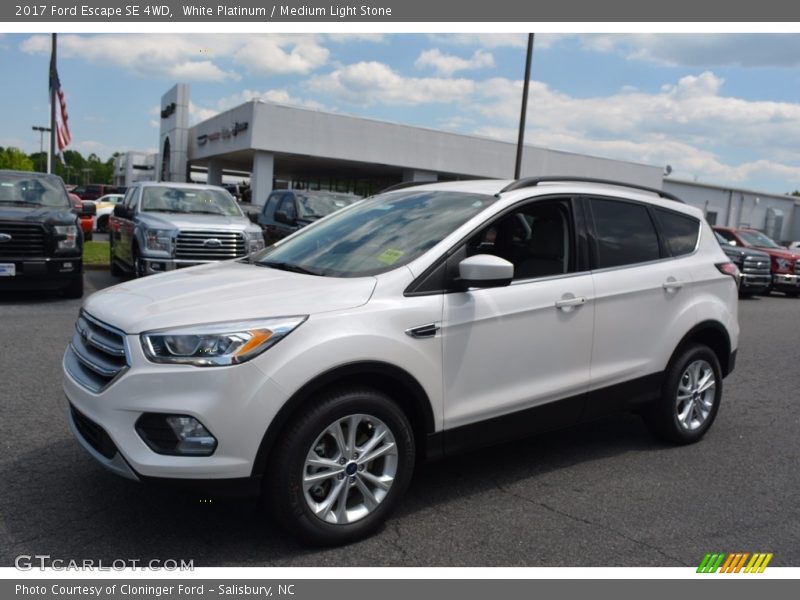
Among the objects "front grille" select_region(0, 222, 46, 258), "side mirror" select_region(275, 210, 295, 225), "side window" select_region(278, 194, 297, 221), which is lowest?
"front grille" select_region(0, 222, 46, 258)

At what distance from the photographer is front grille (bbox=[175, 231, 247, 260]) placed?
36.2ft

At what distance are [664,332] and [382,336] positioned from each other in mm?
2427

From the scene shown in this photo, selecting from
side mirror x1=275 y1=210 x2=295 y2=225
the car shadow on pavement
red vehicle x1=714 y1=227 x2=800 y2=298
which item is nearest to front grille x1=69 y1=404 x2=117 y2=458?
the car shadow on pavement

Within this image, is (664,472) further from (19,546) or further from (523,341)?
(19,546)

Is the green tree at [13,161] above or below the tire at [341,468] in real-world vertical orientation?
above

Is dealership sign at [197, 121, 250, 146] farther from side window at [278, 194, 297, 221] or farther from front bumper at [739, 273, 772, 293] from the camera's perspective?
front bumper at [739, 273, 772, 293]

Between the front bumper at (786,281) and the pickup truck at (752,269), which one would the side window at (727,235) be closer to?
the pickup truck at (752,269)

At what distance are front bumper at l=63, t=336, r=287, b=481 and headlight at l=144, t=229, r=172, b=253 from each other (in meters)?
8.18

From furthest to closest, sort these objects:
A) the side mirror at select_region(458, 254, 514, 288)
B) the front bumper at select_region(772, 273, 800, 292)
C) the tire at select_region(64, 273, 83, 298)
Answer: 1. the front bumper at select_region(772, 273, 800, 292)
2. the tire at select_region(64, 273, 83, 298)
3. the side mirror at select_region(458, 254, 514, 288)

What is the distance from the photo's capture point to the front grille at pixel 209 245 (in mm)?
11039

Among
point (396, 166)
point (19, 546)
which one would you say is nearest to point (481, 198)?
point (19, 546)

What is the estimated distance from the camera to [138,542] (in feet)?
11.4

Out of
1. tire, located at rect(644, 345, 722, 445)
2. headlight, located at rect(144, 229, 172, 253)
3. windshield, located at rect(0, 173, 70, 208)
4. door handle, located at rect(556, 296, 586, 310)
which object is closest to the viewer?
door handle, located at rect(556, 296, 586, 310)

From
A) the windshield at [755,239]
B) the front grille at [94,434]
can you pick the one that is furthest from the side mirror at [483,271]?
the windshield at [755,239]
